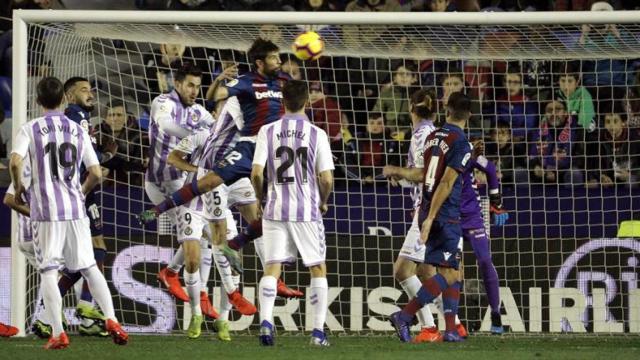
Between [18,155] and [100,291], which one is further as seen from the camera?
[100,291]

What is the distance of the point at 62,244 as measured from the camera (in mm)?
10352

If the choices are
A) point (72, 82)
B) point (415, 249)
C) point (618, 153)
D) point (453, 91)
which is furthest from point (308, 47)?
point (618, 153)

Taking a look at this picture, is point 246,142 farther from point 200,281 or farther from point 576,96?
point 576,96

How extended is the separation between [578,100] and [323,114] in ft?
8.48

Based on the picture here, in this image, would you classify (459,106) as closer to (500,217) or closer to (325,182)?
(325,182)

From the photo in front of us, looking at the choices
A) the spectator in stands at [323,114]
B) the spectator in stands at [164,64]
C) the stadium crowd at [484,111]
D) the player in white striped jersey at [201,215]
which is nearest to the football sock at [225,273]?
the player in white striped jersey at [201,215]

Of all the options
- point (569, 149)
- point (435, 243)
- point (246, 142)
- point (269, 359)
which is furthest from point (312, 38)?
point (569, 149)

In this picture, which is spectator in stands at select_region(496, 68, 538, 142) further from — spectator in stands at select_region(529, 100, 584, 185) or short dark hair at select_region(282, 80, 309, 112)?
short dark hair at select_region(282, 80, 309, 112)

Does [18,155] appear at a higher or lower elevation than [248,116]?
lower

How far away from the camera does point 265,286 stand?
1058cm

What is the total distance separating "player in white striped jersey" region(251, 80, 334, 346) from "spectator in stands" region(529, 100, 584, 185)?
14.2ft

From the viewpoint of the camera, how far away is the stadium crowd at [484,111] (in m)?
14.4

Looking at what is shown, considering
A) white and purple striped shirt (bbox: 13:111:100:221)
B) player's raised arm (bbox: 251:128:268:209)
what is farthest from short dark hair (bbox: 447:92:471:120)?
white and purple striped shirt (bbox: 13:111:100:221)

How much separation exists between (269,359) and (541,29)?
196 inches
